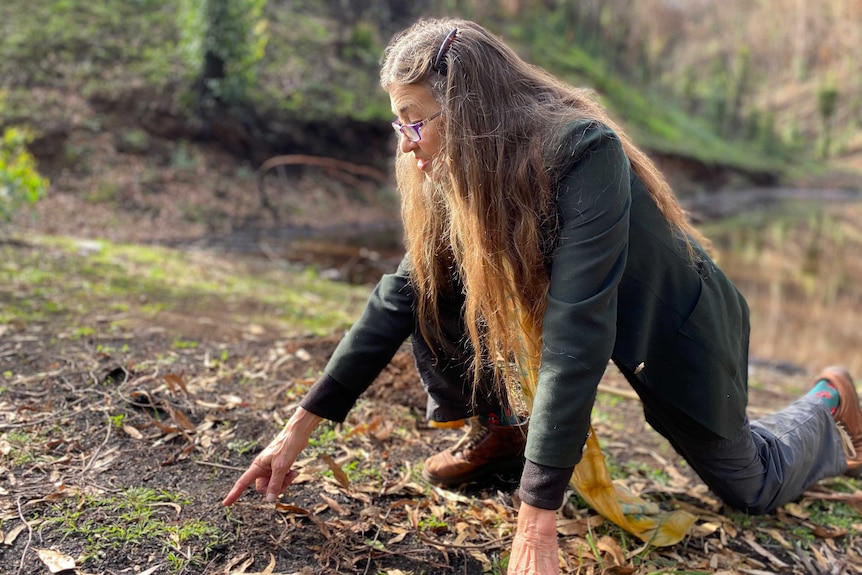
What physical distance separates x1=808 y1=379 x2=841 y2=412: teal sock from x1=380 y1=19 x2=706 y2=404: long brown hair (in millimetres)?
1130

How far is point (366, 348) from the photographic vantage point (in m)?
1.91

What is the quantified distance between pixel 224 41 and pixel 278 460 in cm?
1087

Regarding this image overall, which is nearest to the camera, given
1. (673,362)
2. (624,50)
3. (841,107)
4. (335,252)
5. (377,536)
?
(673,362)

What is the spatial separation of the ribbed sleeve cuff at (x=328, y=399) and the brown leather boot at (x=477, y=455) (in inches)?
19.1

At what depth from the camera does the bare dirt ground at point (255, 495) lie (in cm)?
176

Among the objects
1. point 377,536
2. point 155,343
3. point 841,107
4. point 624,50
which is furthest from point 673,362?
point 841,107

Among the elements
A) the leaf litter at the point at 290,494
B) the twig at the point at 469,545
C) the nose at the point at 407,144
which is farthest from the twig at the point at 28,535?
the nose at the point at 407,144

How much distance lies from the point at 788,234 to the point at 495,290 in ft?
55.3

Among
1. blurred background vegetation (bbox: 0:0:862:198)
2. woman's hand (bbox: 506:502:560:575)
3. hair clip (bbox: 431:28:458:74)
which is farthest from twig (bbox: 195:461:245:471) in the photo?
blurred background vegetation (bbox: 0:0:862:198)

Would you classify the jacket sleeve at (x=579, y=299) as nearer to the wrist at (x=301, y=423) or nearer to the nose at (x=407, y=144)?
the nose at (x=407, y=144)

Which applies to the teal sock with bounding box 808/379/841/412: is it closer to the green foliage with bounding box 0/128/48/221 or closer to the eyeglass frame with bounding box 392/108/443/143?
the eyeglass frame with bounding box 392/108/443/143

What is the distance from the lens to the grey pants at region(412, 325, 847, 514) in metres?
1.92

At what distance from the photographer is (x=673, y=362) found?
5.77 feet

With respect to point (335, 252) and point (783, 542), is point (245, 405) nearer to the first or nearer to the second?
point (783, 542)
